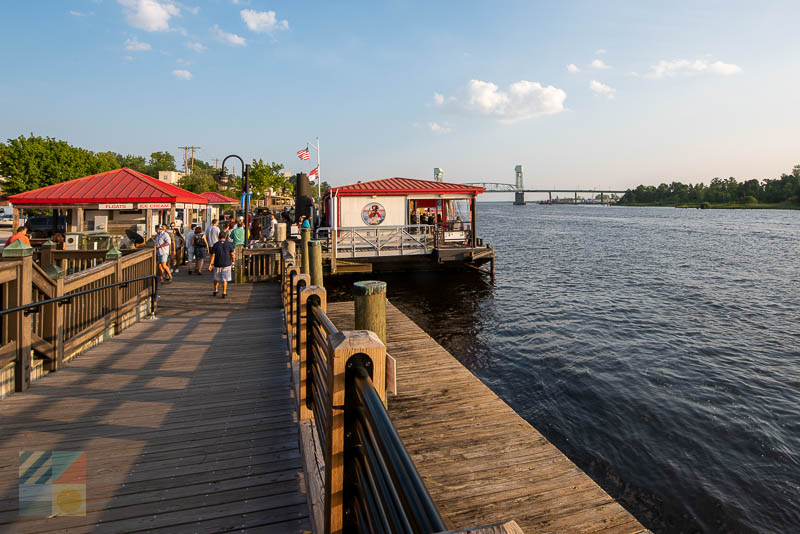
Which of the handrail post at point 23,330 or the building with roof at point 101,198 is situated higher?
the building with roof at point 101,198

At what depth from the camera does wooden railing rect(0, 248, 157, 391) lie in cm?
520

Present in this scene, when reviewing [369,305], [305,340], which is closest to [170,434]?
[305,340]

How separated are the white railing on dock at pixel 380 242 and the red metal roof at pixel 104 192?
6511 millimetres

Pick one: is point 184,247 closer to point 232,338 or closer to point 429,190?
point 429,190

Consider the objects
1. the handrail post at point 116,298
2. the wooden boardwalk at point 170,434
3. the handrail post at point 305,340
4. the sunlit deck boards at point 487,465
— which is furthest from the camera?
the handrail post at point 116,298

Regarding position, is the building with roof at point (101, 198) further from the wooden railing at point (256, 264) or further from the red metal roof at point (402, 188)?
the red metal roof at point (402, 188)

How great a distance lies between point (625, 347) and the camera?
1259cm

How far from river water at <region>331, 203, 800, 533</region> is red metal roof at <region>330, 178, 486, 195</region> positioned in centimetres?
428

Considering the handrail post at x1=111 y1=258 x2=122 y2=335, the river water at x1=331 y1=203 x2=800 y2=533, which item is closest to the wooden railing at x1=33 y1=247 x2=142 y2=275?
the handrail post at x1=111 y1=258 x2=122 y2=335

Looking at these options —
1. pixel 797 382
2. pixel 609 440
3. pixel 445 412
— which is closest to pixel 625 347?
pixel 797 382

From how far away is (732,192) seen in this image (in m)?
151

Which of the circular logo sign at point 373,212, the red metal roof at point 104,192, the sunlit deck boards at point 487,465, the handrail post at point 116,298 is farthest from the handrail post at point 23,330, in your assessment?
the circular logo sign at point 373,212

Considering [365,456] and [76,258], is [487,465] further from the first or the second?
[76,258]

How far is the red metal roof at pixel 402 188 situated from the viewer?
836 inches
